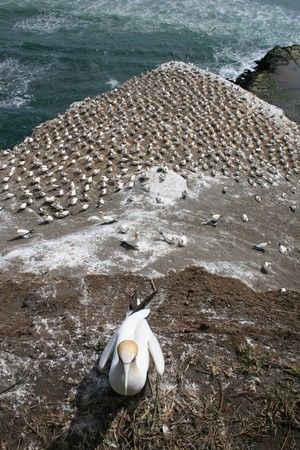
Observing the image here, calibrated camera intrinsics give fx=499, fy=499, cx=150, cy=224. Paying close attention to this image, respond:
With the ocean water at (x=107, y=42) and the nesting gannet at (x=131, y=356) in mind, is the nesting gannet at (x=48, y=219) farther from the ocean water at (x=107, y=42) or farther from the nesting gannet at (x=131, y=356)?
the ocean water at (x=107, y=42)

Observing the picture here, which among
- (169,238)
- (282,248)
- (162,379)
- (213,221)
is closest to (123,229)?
(169,238)

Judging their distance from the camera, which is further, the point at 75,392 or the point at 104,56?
the point at 104,56

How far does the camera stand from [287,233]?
14953 mm

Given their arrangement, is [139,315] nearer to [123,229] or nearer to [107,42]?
[123,229]

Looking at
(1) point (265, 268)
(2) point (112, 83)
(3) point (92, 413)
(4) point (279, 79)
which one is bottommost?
(2) point (112, 83)

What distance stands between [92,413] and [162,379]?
1132 mm

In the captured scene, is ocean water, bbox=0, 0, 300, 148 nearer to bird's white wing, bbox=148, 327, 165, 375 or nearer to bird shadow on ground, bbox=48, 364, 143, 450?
bird shadow on ground, bbox=48, 364, 143, 450

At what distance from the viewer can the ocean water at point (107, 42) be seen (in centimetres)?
2955

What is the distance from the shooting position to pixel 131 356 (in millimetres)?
6242

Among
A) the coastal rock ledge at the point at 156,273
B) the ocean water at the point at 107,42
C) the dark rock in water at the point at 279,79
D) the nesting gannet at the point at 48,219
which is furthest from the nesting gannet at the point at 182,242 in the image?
the dark rock in water at the point at 279,79

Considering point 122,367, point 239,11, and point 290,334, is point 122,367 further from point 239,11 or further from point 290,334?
point 239,11

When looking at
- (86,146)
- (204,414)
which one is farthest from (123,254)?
(86,146)

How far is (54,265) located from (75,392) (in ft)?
11.9

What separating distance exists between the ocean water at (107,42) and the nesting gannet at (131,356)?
19.2m
